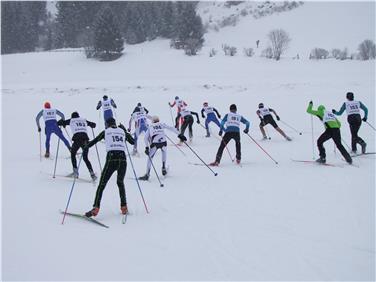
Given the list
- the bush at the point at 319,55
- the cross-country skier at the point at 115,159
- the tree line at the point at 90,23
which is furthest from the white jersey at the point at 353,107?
the tree line at the point at 90,23

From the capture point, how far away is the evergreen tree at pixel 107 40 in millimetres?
43219

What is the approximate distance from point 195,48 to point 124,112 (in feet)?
79.7

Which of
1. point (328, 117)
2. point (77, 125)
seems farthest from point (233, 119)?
point (77, 125)

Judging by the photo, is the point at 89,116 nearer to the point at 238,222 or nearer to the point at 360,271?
the point at 238,222

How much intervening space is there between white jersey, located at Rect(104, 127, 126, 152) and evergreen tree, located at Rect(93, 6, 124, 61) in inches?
1520

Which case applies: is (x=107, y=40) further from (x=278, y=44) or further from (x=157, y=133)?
(x=157, y=133)

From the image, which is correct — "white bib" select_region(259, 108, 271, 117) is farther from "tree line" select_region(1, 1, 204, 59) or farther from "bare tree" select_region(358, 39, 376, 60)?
"tree line" select_region(1, 1, 204, 59)

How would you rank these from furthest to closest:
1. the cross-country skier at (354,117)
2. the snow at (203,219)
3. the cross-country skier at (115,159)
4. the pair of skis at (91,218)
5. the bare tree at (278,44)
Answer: the bare tree at (278,44)
the cross-country skier at (354,117)
the cross-country skier at (115,159)
the pair of skis at (91,218)
the snow at (203,219)

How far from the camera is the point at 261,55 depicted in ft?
129

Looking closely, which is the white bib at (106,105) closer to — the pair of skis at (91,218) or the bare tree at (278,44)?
the pair of skis at (91,218)

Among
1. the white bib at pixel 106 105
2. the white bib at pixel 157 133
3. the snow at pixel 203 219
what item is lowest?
the snow at pixel 203 219

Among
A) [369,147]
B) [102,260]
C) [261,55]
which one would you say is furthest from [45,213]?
[261,55]

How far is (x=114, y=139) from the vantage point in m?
6.86

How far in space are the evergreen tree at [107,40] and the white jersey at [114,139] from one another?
127 feet
